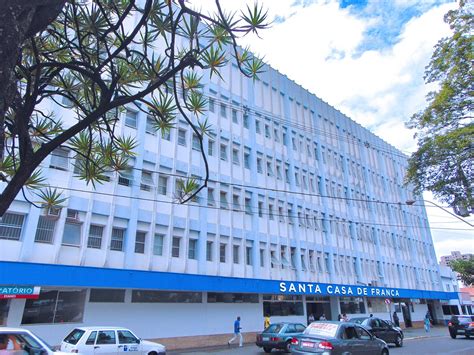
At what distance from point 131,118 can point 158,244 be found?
741cm

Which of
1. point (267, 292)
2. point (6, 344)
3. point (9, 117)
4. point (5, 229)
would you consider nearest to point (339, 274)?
point (267, 292)

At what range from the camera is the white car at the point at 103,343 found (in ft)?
36.6

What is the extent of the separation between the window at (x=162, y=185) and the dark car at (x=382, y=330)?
1270 cm

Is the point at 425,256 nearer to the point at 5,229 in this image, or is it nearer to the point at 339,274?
the point at 339,274

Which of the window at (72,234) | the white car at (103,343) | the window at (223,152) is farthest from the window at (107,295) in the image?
the window at (223,152)

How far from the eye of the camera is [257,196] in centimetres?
2639

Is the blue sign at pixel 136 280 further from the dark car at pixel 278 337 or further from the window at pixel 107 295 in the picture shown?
Answer: the dark car at pixel 278 337

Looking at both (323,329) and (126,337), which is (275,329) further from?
(126,337)

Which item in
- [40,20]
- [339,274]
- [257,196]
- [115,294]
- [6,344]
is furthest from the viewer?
[339,274]

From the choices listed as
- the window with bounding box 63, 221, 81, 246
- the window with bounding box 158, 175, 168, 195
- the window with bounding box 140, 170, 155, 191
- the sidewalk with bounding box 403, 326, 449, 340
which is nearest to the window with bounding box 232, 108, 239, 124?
the window with bounding box 158, 175, 168, 195

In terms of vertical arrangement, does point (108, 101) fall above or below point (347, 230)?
below

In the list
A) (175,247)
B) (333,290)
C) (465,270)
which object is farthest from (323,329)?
(465,270)

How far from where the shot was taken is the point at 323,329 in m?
11.9

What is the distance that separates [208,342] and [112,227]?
8.52 m
